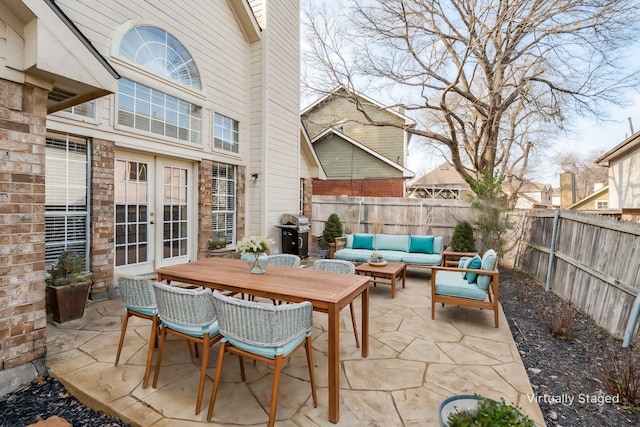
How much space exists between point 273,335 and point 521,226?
736 cm

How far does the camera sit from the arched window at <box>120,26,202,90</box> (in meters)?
4.86

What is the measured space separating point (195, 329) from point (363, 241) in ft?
17.7

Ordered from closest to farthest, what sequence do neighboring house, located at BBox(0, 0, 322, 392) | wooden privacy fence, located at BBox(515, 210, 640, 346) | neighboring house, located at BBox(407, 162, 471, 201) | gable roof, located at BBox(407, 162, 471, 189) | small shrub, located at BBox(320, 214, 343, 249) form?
neighboring house, located at BBox(0, 0, 322, 392), wooden privacy fence, located at BBox(515, 210, 640, 346), small shrub, located at BBox(320, 214, 343, 249), neighboring house, located at BBox(407, 162, 471, 201), gable roof, located at BBox(407, 162, 471, 189)

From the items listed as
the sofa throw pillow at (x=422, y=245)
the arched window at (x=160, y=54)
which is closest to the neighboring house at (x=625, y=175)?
the sofa throw pillow at (x=422, y=245)

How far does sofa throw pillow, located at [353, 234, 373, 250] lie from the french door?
3652 mm

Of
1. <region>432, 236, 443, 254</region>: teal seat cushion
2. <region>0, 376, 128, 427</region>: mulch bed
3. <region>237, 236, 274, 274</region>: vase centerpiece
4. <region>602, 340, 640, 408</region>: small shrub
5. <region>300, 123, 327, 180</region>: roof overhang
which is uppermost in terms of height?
<region>300, 123, 327, 180</region>: roof overhang

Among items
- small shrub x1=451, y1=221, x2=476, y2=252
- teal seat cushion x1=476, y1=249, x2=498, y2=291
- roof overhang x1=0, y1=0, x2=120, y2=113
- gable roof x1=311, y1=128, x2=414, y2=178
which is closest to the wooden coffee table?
teal seat cushion x1=476, y1=249, x2=498, y2=291

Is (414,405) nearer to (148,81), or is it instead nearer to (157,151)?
(157,151)

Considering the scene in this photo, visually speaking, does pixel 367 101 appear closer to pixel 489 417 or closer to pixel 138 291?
pixel 138 291

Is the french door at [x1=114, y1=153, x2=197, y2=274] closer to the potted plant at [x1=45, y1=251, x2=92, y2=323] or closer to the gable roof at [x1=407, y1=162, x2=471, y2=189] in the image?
the potted plant at [x1=45, y1=251, x2=92, y2=323]

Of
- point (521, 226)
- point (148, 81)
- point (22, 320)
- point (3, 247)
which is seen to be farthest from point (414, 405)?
point (521, 226)

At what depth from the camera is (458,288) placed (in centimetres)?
401

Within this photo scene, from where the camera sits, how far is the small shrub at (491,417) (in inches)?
52.8

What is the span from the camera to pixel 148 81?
198 inches
